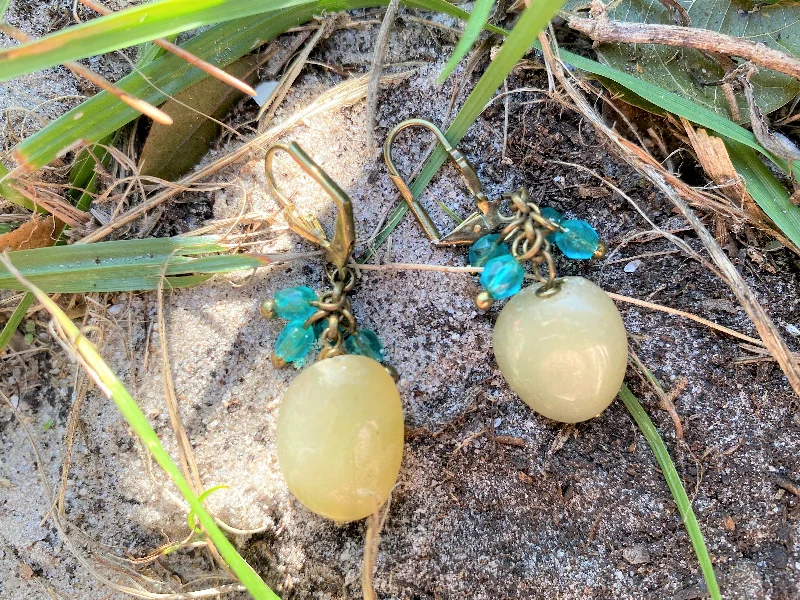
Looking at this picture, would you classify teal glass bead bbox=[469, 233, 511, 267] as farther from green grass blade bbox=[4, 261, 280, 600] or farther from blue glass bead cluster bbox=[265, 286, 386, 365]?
green grass blade bbox=[4, 261, 280, 600]

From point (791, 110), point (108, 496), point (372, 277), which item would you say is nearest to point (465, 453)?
point (372, 277)

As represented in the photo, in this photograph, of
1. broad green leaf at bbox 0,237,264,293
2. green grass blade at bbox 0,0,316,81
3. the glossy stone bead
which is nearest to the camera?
green grass blade at bbox 0,0,316,81

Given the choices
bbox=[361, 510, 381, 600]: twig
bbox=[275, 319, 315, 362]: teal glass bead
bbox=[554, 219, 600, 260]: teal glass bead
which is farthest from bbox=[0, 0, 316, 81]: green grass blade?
bbox=[361, 510, 381, 600]: twig

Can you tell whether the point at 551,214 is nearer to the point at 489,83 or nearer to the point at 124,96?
the point at 489,83

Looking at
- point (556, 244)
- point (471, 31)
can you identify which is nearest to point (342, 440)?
point (556, 244)

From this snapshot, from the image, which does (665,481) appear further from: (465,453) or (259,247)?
(259,247)

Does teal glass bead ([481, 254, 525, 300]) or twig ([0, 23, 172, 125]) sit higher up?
twig ([0, 23, 172, 125])

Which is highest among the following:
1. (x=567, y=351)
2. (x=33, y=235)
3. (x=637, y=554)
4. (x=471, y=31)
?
(x=471, y=31)

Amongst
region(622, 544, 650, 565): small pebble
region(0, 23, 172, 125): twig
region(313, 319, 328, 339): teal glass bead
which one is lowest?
region(622, 544, 650, 565): small pebble
